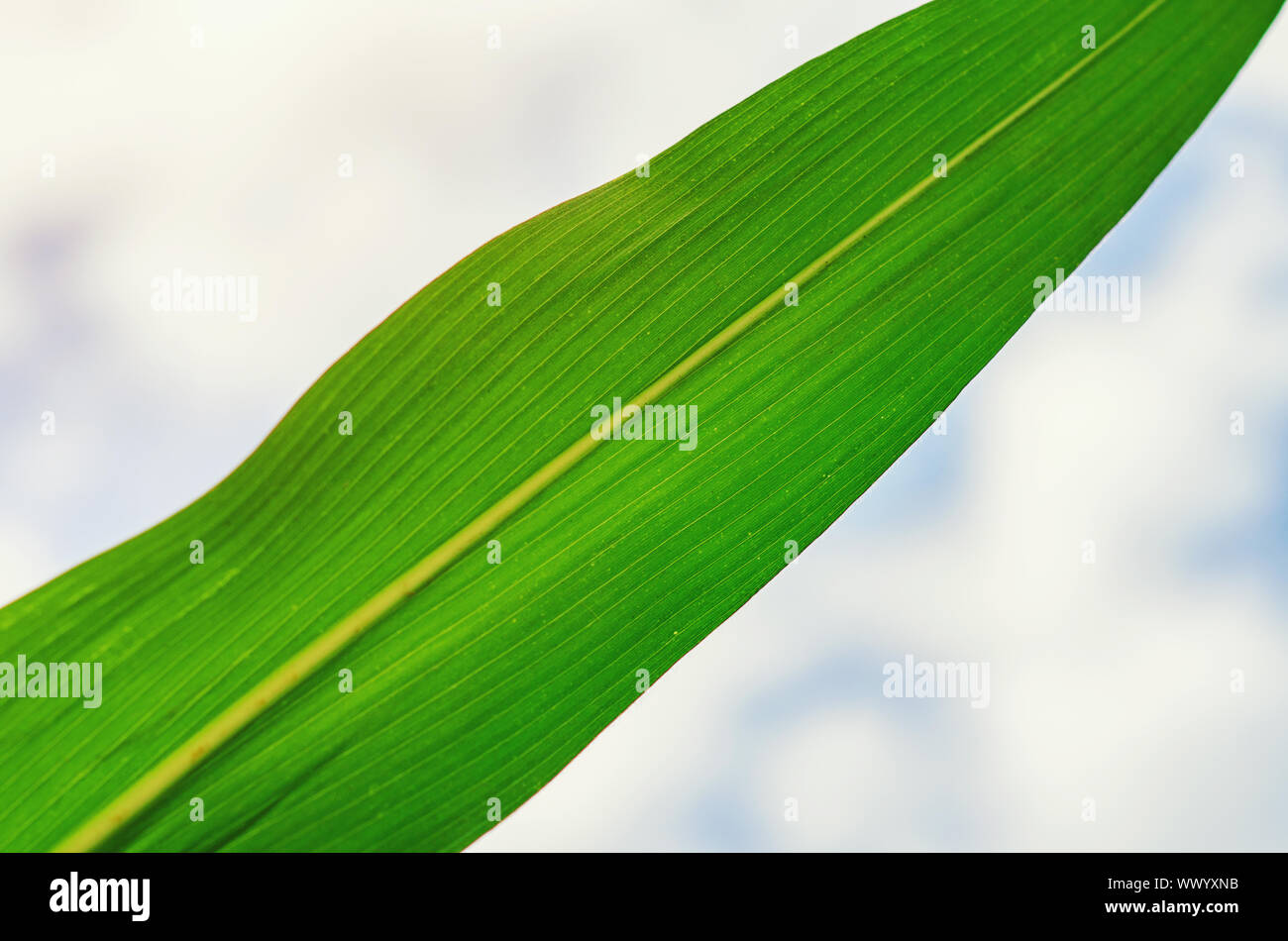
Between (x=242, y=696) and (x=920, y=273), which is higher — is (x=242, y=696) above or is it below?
below

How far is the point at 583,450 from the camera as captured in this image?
0.57 m

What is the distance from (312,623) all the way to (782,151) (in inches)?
18.3

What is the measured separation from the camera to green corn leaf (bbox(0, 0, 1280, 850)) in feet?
1.76

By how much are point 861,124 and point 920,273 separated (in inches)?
4.4

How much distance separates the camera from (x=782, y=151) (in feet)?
1.86

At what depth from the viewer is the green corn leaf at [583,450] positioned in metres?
0.54

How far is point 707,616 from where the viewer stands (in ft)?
1.90

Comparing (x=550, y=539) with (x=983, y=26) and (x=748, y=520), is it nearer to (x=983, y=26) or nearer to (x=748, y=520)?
(x=748, y=520)
